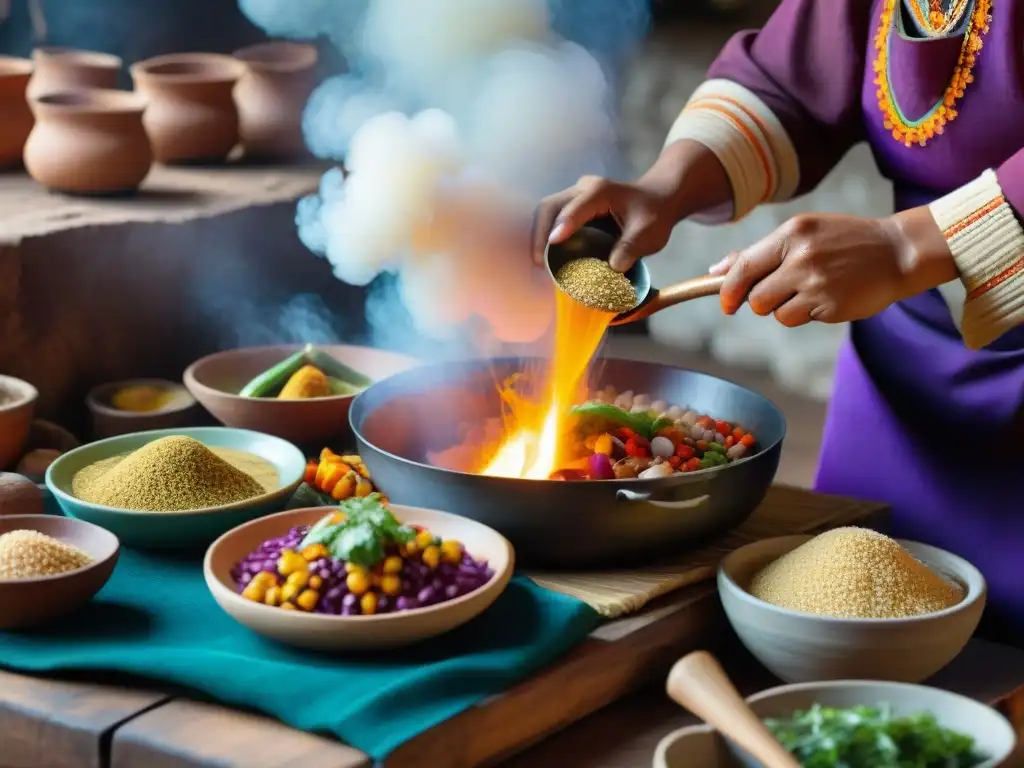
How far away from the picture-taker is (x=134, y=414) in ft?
7.09

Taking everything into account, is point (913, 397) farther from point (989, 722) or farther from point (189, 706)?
point (189, 706)

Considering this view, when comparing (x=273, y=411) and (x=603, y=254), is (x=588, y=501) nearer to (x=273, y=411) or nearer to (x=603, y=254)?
(x=603, y=254)

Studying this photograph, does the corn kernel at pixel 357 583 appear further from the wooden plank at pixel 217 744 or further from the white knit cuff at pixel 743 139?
the white knit cuff at pixel 743 139

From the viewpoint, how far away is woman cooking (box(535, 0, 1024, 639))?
146cm

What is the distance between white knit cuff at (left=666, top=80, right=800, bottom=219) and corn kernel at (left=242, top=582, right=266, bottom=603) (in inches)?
36.9

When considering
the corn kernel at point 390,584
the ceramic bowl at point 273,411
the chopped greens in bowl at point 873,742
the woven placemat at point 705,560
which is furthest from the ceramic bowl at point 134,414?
the chopped greens in bowl at point 873,742

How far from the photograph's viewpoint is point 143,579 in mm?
1497

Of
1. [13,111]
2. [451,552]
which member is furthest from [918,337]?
[13,111]

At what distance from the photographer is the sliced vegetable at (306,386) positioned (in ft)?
6.64

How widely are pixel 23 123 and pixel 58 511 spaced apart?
1338 millimetres

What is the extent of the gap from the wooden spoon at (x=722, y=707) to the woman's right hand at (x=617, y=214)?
30.0 inches

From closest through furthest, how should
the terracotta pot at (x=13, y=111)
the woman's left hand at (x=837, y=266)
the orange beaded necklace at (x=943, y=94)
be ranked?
the woman's left hand at (x=837, y=266)
the orange beaded necklace at (x=943, y=94)
the terracotta pot at (x=13, y=111)

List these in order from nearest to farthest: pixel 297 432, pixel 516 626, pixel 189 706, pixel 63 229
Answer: pixel 189 706, pixel 516 626, pixel 297 432, pixel 63 229

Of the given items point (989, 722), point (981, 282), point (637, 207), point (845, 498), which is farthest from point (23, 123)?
point (989, 722)
